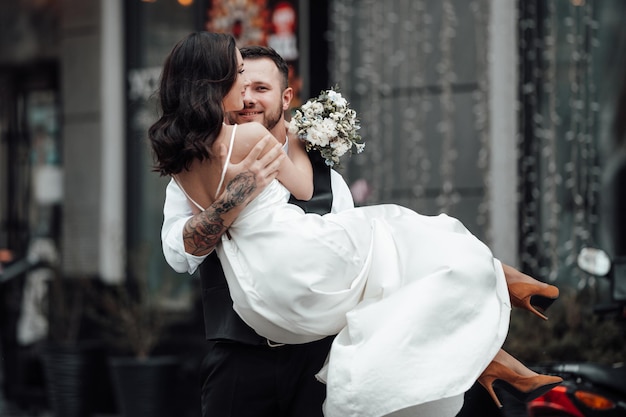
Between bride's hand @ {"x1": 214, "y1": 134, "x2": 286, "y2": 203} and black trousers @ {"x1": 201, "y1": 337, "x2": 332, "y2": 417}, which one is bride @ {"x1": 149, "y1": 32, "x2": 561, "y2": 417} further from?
black trousers @ {"x1": 201, "y1": 337, "x2": 332, "y2": 417}

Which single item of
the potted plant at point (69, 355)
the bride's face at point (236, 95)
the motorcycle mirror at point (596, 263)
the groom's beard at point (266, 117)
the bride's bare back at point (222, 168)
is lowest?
the potted plant at point (69, 355)

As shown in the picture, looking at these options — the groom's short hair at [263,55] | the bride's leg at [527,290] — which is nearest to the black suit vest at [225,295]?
the groom's short hair at [263,55]

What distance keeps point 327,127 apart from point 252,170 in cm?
40

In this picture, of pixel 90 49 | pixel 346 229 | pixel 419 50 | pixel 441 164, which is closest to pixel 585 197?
pixel 441 164

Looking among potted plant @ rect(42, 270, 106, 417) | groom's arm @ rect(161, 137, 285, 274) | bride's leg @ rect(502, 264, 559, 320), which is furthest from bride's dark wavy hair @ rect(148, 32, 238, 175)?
potted plant @ rect(42, 270, 106, 417)

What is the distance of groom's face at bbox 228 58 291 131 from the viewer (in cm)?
407

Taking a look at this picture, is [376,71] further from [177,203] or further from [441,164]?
[177,203]

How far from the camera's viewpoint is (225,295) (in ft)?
12.9

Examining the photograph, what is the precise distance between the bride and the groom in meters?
0.08

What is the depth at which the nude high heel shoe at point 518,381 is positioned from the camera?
3807mm

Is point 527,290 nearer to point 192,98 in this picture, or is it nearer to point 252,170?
point 252,170

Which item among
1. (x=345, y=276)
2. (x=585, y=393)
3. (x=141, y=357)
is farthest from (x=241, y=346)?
(x=141, y=357)

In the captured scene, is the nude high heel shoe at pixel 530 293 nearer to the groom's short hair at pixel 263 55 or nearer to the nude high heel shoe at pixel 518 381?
the nude high heel shoe at pixel 518 381

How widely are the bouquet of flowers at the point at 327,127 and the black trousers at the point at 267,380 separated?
0.66m
